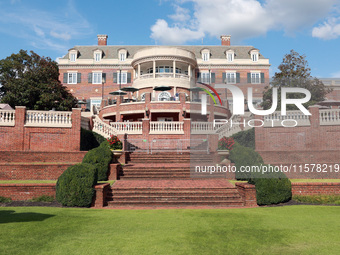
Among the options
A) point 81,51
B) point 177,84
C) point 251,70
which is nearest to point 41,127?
point 177,84

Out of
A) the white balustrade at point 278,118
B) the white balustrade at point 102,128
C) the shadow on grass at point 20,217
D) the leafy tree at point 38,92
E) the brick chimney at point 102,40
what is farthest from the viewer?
the brick chimney at point 102,40

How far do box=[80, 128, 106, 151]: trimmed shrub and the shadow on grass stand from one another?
11.1 m

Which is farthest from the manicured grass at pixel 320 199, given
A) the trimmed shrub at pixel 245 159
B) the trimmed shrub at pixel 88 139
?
the trimmed shrub at pixel 88 139

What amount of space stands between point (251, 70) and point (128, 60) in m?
21.8

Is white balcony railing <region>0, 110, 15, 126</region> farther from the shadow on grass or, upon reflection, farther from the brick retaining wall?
the shadow on grass

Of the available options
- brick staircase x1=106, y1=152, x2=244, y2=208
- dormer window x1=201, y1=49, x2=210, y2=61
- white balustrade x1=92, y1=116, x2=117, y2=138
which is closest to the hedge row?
brick staircase x1=106, y1=152, x2=244, y2=208

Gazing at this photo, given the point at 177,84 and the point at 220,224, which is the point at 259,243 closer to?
the point at 220,224

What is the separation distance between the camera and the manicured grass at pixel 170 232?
5129 millimetres

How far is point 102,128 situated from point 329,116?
54.6ft

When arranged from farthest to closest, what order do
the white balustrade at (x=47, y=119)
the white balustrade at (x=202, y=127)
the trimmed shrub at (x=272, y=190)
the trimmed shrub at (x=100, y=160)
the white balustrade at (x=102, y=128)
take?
the white balustrade at (x=102, y=128) < the white balustrade at (x=202, y=127) < the white balustrade at (x=47, y=119) < the trimmed shrub at (x=100, y=160) < the trimmed shrub at (x=272, y=190)

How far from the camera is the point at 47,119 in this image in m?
18.4

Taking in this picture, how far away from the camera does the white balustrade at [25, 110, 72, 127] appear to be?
18188mm

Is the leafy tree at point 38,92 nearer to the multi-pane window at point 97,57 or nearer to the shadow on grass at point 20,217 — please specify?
the multi-pane window at point 97,57

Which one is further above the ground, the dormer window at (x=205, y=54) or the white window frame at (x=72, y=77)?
the dormer window at (x=205, y=54)
